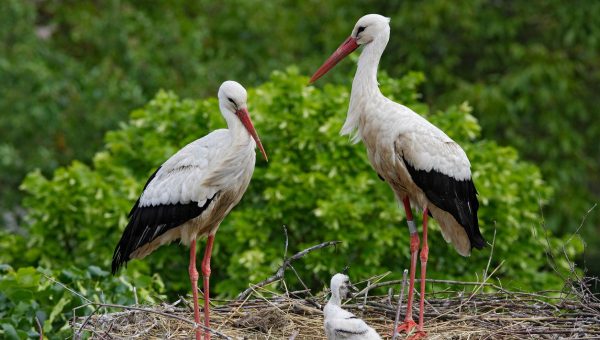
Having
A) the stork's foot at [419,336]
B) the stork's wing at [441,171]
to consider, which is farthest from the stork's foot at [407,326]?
the stork's wing at [441,171]

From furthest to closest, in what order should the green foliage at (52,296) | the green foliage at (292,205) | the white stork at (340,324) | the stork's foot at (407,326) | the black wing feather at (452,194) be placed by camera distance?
1. the green foliage at (292,205)
2. the green foliage at (52,296)
3. the black wing feather at (452,194)
4. the stork's foot at (407,326)
5. the white stork at (340,324)

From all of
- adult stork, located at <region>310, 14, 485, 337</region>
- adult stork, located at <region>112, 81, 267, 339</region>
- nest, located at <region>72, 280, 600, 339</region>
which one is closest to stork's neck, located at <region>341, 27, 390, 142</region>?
adult stork, located at <region>310, 14, 485, 337</region>

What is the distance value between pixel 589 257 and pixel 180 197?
12301mm

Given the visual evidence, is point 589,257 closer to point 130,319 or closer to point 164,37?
point 164,37

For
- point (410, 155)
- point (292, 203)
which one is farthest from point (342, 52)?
point (292, 203)

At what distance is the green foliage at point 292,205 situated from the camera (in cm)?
952

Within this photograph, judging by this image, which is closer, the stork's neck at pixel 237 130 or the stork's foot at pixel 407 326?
the stork's neck at pixel 237 130

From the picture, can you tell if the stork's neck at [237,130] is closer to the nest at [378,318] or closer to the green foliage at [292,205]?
the nest at [378,318]

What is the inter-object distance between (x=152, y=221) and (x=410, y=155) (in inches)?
60.8

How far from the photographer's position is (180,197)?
6.94 metres

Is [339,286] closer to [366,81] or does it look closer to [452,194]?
[452,194]

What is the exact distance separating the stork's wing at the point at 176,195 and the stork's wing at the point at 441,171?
3.57 feet

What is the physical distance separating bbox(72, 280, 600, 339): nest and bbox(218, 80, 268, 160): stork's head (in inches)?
41.8

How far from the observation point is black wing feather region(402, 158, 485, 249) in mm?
7168
